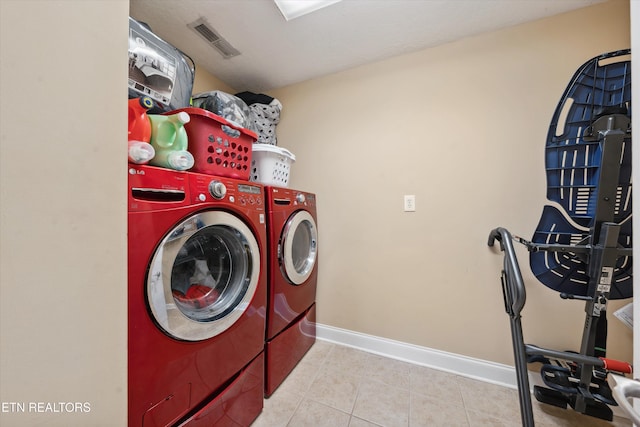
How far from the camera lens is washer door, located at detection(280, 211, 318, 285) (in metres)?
1.32

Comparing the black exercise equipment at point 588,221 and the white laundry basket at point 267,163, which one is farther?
the white laundry basket at point 267,163

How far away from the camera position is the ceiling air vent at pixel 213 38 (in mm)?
1340

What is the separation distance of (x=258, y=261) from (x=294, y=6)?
1.45 meters

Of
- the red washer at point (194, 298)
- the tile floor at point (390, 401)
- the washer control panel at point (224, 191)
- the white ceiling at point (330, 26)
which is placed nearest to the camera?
the red washer at point (194, 298)

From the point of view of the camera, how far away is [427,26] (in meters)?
1.35

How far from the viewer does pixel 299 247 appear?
5.35 ft

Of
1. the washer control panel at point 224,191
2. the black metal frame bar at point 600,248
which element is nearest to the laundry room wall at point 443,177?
the black metal frame bar at point 600,248

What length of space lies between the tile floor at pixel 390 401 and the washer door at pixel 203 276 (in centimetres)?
66

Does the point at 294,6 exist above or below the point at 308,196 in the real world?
above

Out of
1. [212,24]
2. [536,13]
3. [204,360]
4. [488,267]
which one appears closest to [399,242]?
[488,267]

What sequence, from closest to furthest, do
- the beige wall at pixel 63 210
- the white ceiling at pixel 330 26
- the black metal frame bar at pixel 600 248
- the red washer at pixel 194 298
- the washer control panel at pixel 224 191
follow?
the beige wall at pixel 63 210 < the red washer at pixel 194 298 < the washer control panel at pixel 224 191 < the black metal frame bar at pixel 600 248 < the white ceiling at pixel 330 26

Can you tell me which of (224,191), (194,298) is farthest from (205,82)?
(194,298)

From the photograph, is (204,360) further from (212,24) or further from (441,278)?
(212,24)

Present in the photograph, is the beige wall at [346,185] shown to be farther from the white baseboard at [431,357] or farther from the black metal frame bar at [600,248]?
the black metal frame bar at [600,248]
